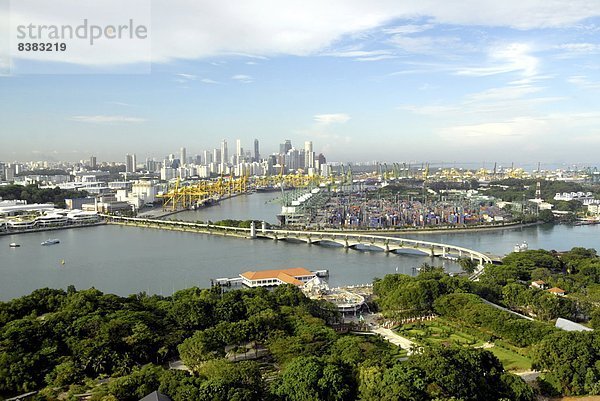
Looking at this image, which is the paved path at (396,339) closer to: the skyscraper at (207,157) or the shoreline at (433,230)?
the shoreline at (433,230)

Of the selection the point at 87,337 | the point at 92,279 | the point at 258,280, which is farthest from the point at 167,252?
the point at 87,337

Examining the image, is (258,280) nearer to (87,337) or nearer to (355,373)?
(87,337)

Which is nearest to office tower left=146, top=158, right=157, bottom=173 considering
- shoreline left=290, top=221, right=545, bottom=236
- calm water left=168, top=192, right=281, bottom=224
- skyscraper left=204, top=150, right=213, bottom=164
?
skyscraper left=204, top=150, right=213, bottom=164

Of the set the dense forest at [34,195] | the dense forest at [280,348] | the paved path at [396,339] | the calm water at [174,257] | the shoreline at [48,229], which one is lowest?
the calm water at [174,257]

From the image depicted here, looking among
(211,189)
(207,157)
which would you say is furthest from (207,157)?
(211,189)

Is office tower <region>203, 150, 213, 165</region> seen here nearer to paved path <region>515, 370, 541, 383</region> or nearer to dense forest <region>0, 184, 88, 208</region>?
dense forest <region>0, 184, 88, 208</region>

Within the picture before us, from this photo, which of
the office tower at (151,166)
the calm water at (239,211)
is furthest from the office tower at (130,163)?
the calm water at (239,211)
